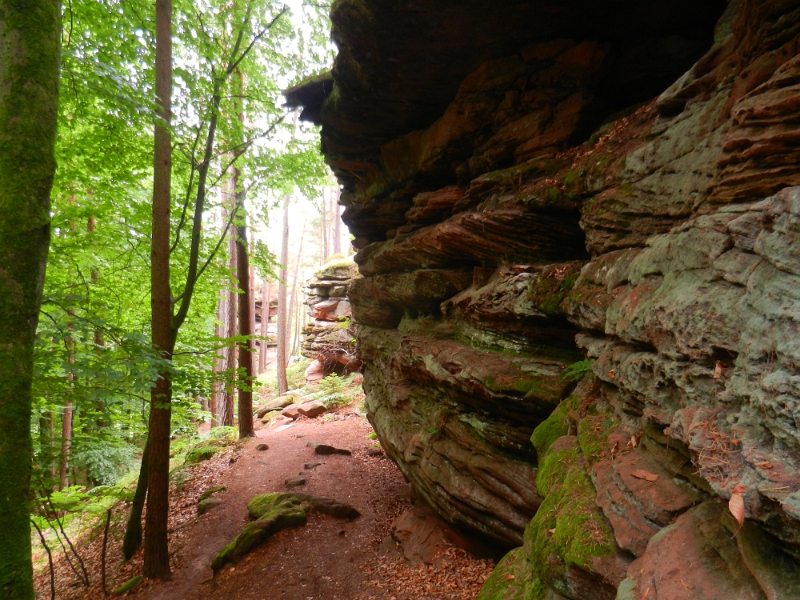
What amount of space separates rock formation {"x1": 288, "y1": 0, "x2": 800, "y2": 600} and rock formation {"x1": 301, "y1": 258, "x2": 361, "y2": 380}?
12265 mm

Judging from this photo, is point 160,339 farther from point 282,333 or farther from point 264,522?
point 282,333

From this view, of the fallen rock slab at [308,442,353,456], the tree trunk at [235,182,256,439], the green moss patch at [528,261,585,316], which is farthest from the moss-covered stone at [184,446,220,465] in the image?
the green moss patch at [528,261,585,316]

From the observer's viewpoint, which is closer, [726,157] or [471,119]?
[726,157]

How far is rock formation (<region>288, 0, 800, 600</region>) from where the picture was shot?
2.41 m

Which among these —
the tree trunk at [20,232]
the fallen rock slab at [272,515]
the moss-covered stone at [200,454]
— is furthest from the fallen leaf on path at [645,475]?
the moss-covered stone at [200,454]

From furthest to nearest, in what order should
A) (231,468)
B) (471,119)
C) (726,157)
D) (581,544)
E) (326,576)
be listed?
(231,468)
(471,119)
(326,576)
(726,157)
(581,544)

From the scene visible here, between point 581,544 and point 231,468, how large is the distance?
39.6ft

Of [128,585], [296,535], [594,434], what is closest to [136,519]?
[128,585]

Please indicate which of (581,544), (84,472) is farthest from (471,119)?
(84,472)

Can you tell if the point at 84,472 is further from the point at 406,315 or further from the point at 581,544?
the point at 581,544

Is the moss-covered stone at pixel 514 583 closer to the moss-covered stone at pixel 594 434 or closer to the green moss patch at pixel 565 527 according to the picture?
the green moss patch at pixel 565 527

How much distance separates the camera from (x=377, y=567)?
7.38m

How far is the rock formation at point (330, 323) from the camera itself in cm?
2339

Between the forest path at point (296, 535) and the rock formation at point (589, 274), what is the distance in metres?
1.92
